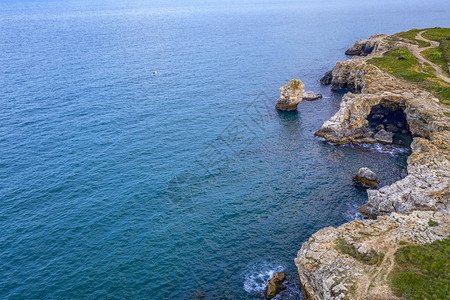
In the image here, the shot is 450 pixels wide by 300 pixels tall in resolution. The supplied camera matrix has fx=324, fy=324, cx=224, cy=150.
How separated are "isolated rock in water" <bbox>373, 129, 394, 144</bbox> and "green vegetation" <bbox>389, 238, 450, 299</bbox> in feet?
129

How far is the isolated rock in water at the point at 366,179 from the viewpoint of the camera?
5847cm

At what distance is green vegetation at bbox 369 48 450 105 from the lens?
74188 millimetres

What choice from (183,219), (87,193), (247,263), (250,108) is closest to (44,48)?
(250,108)

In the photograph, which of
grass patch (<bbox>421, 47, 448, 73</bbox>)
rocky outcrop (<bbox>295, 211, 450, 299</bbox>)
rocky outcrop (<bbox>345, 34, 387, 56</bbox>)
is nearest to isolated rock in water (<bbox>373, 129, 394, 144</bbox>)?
grass patch (<bbox>421, 47, 448, 73</bbox>)

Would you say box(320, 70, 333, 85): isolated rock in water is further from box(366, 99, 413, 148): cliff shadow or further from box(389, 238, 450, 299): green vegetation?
box(389, 238, 450, 299): green vegetation

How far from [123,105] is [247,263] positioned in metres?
67.9

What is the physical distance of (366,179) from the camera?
58906 millimetres

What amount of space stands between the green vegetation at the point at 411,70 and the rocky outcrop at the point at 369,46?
43.2 ft

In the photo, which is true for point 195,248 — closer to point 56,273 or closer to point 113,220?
point 113,220

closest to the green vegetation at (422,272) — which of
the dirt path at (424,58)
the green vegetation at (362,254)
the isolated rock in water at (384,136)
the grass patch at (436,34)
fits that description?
the green vegetation at (362,254)

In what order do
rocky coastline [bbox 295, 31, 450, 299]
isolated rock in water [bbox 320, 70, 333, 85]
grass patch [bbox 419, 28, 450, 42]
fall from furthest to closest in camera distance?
grass patch [bbox 419, 28, 450, 42], isolated rock in water [bbox 320, 70, 333, 85], rocky coastline [bbox 295, 31, 450, 299]

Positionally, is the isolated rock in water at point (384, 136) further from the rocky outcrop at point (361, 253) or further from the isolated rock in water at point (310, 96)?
the rocky outcrop at point (361, 253)

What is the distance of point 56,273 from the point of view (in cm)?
4469

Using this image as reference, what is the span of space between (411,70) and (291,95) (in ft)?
106
